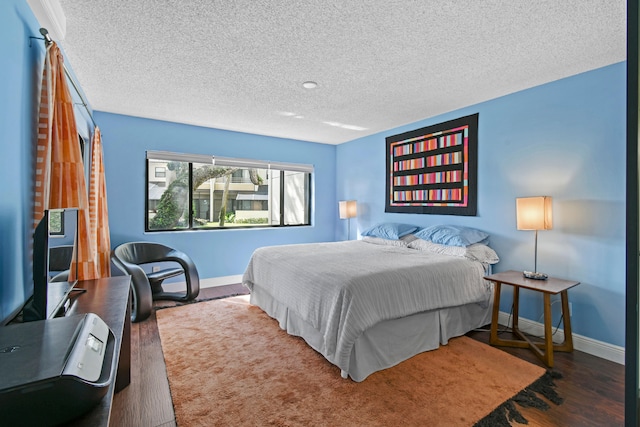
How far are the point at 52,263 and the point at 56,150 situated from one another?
67 centimetres

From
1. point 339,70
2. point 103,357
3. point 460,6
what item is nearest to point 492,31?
point 460,6

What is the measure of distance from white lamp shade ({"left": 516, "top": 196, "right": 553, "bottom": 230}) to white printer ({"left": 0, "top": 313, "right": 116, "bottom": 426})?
3.10 m

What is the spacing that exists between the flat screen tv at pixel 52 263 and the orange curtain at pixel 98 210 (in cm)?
110

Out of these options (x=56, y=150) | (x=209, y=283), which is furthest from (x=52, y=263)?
(x=209, y=283)

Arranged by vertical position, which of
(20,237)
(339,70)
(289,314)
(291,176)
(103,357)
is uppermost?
(339,70)

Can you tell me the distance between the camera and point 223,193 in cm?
494

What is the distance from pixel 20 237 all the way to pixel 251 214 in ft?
12.0

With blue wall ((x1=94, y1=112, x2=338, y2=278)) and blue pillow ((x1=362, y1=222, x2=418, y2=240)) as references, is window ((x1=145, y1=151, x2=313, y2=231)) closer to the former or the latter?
blue wall ((x1=94, y1=112, x2=338, y2=278))

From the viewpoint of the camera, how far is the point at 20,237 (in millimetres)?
1598

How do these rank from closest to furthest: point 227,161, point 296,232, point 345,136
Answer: point 227,161, point 345,136, point 296,232

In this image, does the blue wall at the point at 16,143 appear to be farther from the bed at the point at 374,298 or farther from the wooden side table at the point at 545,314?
the wooden side table at the point at 545,314

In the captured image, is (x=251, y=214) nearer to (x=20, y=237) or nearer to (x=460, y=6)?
(x=20, y=237)

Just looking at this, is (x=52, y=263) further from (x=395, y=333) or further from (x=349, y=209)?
(x=349, y=209)

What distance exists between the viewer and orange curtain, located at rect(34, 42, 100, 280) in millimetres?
1689
